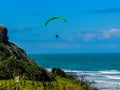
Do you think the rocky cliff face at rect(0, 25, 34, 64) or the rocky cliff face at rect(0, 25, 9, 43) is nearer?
the rocky cliff face at rect(0, 25, 34, 64)

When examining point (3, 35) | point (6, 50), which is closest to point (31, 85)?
point (6, 50)

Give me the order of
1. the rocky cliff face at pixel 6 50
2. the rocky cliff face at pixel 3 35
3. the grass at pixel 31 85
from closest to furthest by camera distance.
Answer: the grass at pixel 31 85, the rocky cliff face at pixel 6 50, the rocky cliff face at pixel 3 35

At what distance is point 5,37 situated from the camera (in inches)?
2324

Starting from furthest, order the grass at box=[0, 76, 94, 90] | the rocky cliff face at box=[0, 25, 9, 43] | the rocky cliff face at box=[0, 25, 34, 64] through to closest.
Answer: the rocky cliff face at box=[0, 25, 9, 43] → the rocky cliff face at box=[0, 25, 34, 64] → the grass at box=[0, 76, 94, 90]

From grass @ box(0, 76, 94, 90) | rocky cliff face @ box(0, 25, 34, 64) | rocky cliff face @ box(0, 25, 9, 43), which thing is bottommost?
grass @ box(0, 76, 94, 90)

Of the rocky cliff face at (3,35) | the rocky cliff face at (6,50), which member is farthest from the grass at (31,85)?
the rocky cliff face at (3,35)

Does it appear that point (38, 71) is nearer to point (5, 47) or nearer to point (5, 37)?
point (5, 47)

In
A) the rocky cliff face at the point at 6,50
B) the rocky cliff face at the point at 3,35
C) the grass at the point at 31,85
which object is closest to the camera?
the grass at the point at 31,85

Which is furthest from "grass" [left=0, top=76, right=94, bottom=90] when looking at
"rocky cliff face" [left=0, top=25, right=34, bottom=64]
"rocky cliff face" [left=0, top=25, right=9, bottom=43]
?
"rocky cliff face" [left=0, top=25, right=9, bottom=43]

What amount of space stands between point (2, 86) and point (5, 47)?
20336 mm

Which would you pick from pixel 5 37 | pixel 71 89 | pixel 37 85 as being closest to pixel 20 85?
pixel 37 85

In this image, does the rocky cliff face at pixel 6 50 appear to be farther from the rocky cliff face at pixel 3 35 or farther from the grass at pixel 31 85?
the grass at pixel 31 85

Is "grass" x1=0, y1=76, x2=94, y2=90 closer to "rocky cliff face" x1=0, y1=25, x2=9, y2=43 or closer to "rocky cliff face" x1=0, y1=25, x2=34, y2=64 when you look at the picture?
"rocky cliff face" x1=0, y1=25, x2=34, y2=64

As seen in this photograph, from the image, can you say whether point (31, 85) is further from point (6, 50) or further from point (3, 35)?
point (3, 35)
